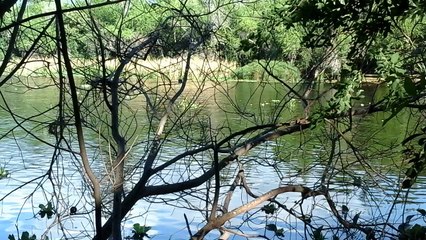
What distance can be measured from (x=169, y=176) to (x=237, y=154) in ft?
3.35

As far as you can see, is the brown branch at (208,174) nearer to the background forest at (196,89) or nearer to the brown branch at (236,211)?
the background forest at (196,89)

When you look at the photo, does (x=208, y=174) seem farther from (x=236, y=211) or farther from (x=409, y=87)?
(x=409, y=87)

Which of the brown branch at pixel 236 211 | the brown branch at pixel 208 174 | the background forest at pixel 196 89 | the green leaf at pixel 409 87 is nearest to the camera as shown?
the green leaf at pixel 409 87

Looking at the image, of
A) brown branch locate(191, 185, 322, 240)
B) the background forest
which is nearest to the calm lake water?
the background forest

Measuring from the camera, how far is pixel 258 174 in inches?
183

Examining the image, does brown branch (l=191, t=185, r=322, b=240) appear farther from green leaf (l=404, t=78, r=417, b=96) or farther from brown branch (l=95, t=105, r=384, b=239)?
green leaf (l=404, t=78, r=417, b=96)

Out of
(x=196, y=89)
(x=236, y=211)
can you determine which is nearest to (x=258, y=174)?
(x=196, y=89)

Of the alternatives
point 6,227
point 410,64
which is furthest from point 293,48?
point 6,227

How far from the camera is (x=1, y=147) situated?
6730mm

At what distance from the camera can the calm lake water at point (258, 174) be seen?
3.11 m

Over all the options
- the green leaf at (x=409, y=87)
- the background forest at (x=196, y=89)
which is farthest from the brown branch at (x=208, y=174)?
the green leaf at (x=409, y=87)

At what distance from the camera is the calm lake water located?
3.11 m

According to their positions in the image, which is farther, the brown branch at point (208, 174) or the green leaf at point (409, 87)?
the brown branch at point (208, 174)

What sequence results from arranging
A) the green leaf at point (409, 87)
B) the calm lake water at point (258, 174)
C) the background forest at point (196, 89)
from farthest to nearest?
the calm lake water at point (258, 174), the background forest at point (196, 89), the green leaf at point (409, 87)
